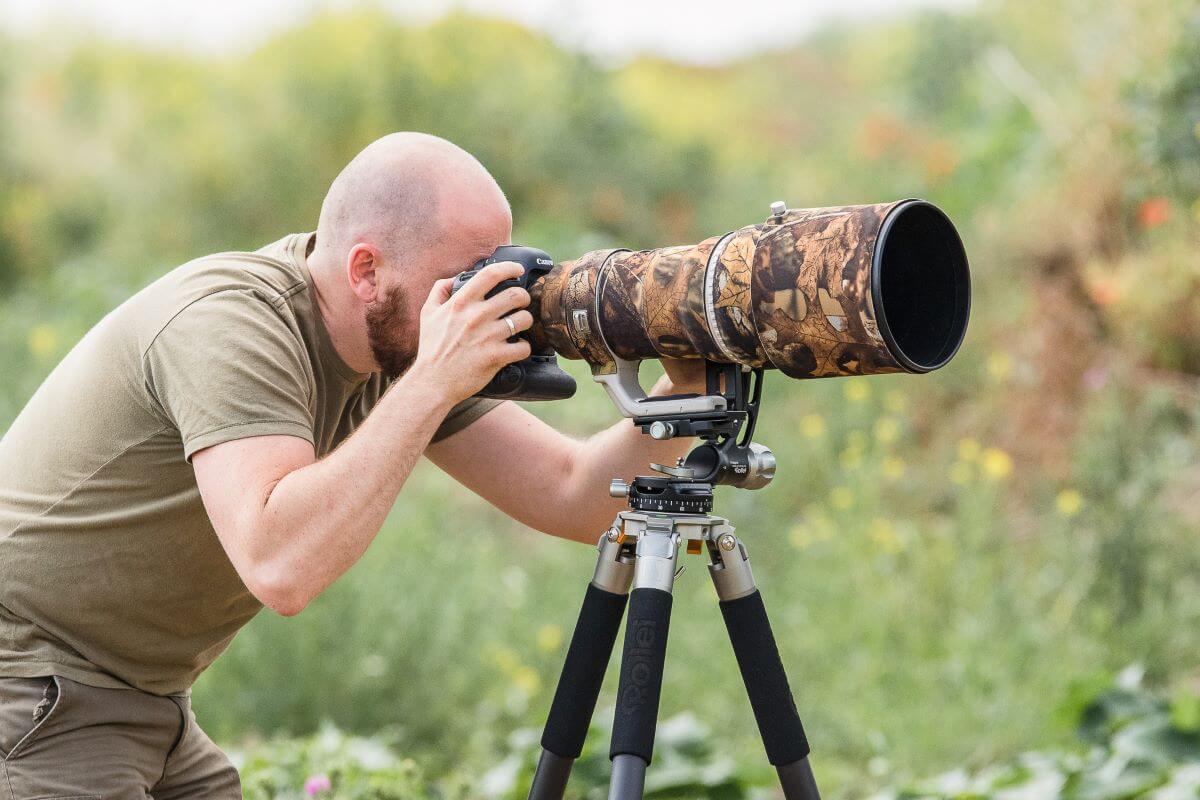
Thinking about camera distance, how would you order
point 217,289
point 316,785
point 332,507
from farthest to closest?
point 316,785 < point 217,289 < point 332,507

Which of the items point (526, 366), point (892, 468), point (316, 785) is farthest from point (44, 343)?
point (526, 366)

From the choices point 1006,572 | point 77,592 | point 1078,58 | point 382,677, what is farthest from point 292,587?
point 1078,58

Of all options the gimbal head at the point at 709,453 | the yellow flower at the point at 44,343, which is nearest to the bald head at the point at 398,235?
the gimbal head at the point at 709,453

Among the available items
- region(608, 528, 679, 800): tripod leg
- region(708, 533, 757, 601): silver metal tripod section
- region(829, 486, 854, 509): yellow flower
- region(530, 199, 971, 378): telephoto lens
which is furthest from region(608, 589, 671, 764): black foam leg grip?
region(829, 486, 854, 509): yellow flower

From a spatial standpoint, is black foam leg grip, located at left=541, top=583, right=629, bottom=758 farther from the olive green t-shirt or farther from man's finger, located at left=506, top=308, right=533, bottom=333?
the olive green t-shirt

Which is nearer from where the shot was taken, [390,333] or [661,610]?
[661,610]

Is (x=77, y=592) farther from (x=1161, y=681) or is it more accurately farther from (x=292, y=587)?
(x=1161, y=681)

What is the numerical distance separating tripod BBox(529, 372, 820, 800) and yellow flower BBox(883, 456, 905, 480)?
8.72ft

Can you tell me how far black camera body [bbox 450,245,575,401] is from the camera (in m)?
2.07

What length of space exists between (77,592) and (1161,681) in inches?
120

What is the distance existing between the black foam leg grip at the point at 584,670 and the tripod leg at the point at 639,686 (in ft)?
0.53

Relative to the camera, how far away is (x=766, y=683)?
6.25 ft

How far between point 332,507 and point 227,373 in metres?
0.27

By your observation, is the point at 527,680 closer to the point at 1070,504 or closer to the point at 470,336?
the point at 1070,504
